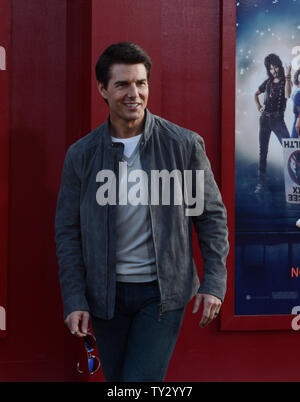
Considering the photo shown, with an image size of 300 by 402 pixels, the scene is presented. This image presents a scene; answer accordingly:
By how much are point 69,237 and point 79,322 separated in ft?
1.25

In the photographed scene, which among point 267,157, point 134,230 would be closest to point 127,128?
point 134,230

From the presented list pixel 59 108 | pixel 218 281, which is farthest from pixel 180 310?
pixel 59 108

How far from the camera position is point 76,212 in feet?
8.84

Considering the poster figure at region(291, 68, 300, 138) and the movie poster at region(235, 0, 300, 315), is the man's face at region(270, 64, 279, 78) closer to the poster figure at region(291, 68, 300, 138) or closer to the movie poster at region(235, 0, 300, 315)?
the movie poster at region(235, 0, 300, 315)

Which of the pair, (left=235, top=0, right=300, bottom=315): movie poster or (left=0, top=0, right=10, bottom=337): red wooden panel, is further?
(left=235, top=0, right=300, bottom=315): movie poster

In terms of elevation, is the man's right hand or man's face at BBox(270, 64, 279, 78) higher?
man's face at BBox(270, 64, 279, 78)

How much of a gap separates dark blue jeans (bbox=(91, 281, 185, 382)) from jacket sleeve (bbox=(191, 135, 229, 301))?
0.19 meters

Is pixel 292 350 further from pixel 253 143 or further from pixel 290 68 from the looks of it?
pixel 290 68

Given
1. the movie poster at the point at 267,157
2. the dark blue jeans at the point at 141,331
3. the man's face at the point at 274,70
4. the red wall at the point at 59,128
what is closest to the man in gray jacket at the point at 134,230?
the dark blue jeans at the point at 141,331

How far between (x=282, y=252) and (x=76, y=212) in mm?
1854

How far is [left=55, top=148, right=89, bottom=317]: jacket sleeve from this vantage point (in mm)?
2633

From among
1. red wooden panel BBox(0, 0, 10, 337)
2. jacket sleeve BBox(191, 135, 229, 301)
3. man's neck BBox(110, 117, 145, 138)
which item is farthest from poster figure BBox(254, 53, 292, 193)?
red wooden panel BBox(0, 0, 10, 337)

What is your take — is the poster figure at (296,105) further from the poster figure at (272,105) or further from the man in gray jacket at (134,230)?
the man in gray jacket at (134,230)

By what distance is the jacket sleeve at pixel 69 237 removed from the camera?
2.63m
